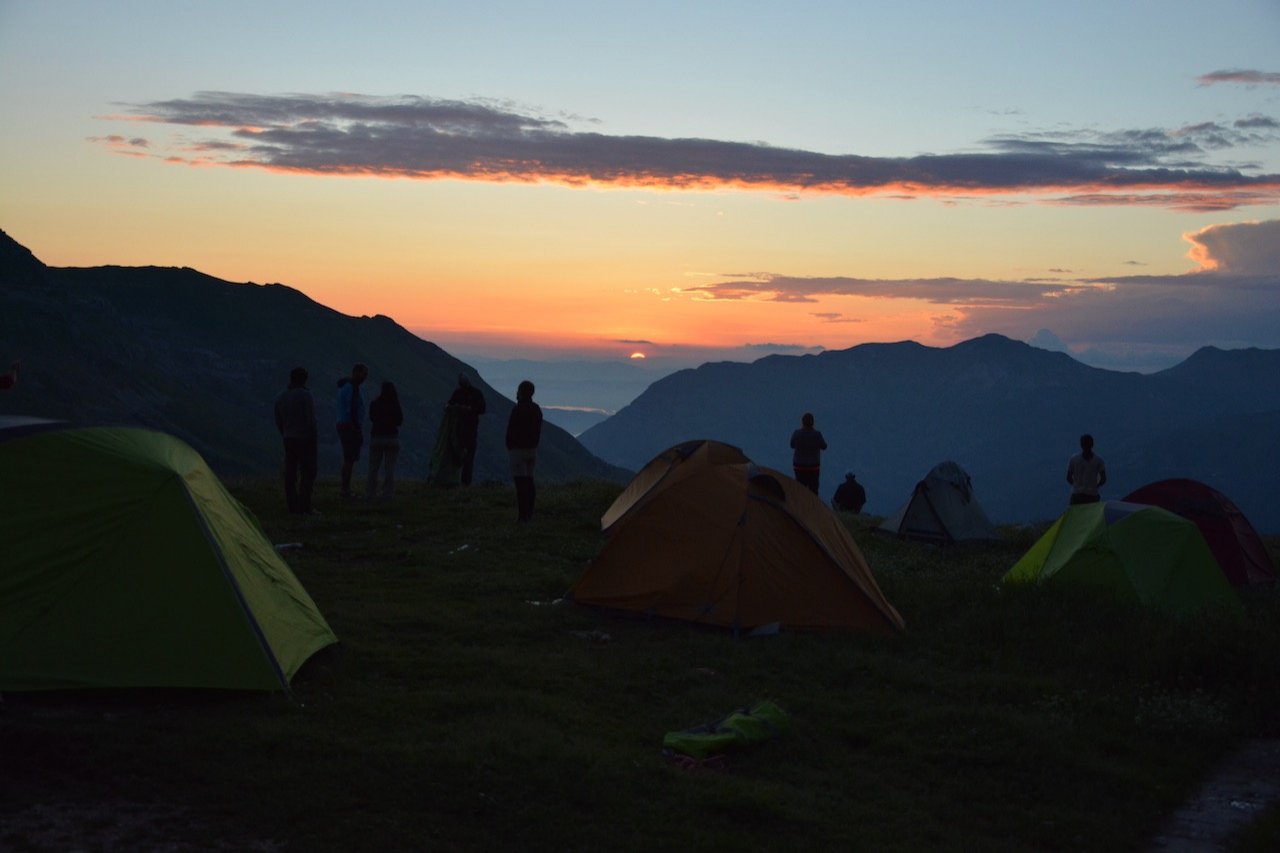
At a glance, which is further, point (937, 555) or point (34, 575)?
point (937, 555)

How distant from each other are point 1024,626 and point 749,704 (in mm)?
5153

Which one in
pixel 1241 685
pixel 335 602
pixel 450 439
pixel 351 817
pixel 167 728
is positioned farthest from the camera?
pixel 450 439

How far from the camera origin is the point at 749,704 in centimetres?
1116

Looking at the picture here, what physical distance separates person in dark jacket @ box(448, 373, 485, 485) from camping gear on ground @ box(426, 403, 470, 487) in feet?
0.20

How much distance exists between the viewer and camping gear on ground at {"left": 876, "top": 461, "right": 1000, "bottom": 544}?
24719mm

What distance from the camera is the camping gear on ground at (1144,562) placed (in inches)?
635

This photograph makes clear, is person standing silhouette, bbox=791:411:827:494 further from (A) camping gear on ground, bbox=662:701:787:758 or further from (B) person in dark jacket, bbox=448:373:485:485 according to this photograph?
(A) camping gear on ground, bbox=662:701:787:758

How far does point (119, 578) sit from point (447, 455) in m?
16.9

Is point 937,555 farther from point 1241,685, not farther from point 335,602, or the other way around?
point 335,602

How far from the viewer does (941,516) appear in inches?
974

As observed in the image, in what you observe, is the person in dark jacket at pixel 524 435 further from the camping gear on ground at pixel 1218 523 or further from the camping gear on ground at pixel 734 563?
the camping gear on ground at pixel 1218 523

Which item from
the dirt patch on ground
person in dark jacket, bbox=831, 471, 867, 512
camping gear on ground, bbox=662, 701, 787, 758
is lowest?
person in dark jacket, bbox=831, 471, 867, 512

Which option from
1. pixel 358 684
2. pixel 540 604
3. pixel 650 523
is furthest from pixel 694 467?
pixel 358 684

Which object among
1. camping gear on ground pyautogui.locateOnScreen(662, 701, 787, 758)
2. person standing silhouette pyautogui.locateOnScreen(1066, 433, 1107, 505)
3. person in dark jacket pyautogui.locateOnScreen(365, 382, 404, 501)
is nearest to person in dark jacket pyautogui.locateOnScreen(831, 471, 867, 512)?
person standing silhouette pyautogui.locateOnScreen(1066, 433, 1107, 505)
